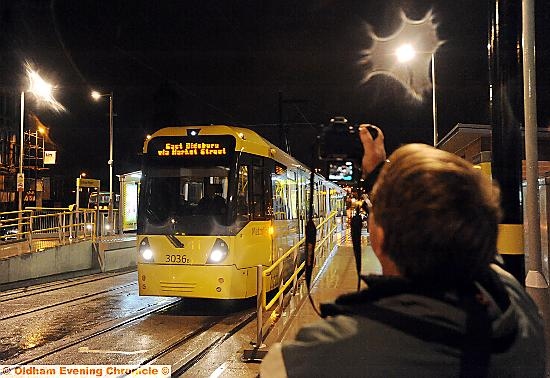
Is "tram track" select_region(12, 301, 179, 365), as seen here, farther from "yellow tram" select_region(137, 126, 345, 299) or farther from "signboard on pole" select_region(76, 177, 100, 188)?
"signboard on pole" select_region(76, 177, 100, 188)

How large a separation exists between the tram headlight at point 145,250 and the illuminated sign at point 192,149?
174 cm

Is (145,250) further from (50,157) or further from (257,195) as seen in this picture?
(50,157)

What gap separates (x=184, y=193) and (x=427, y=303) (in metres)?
9.42

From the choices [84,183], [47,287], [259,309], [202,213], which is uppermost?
[84,183]

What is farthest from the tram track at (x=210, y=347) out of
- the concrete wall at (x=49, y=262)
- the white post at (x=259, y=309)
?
the concrete wall at (x=49, y=262)

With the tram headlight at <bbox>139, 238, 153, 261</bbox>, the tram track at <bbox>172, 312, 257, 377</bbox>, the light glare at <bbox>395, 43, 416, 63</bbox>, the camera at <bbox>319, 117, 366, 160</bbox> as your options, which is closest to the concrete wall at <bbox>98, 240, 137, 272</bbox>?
the tram headlight at <bbox>139, 238, 153, 261</bbox>

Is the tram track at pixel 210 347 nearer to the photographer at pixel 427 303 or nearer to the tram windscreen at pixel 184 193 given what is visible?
the tram windscreen at pixel 184 193

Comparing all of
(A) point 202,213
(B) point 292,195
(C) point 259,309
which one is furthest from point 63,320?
(B) point 292,195

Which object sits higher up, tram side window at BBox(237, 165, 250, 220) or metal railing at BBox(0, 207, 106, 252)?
tram side window at BBox(237, 165, 250, 220)

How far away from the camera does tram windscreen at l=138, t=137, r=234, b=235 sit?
10234 mm

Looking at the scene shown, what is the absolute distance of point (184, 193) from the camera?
10.5 m

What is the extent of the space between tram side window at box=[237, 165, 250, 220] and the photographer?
8762 mm

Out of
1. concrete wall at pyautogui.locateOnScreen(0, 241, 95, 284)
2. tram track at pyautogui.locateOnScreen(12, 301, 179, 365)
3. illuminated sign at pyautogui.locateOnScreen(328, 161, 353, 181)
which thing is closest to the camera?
illuminated sign at pyautogui.locateOnScreen(328, 161, 353, 181)

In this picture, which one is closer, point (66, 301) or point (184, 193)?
point (184, 193)
